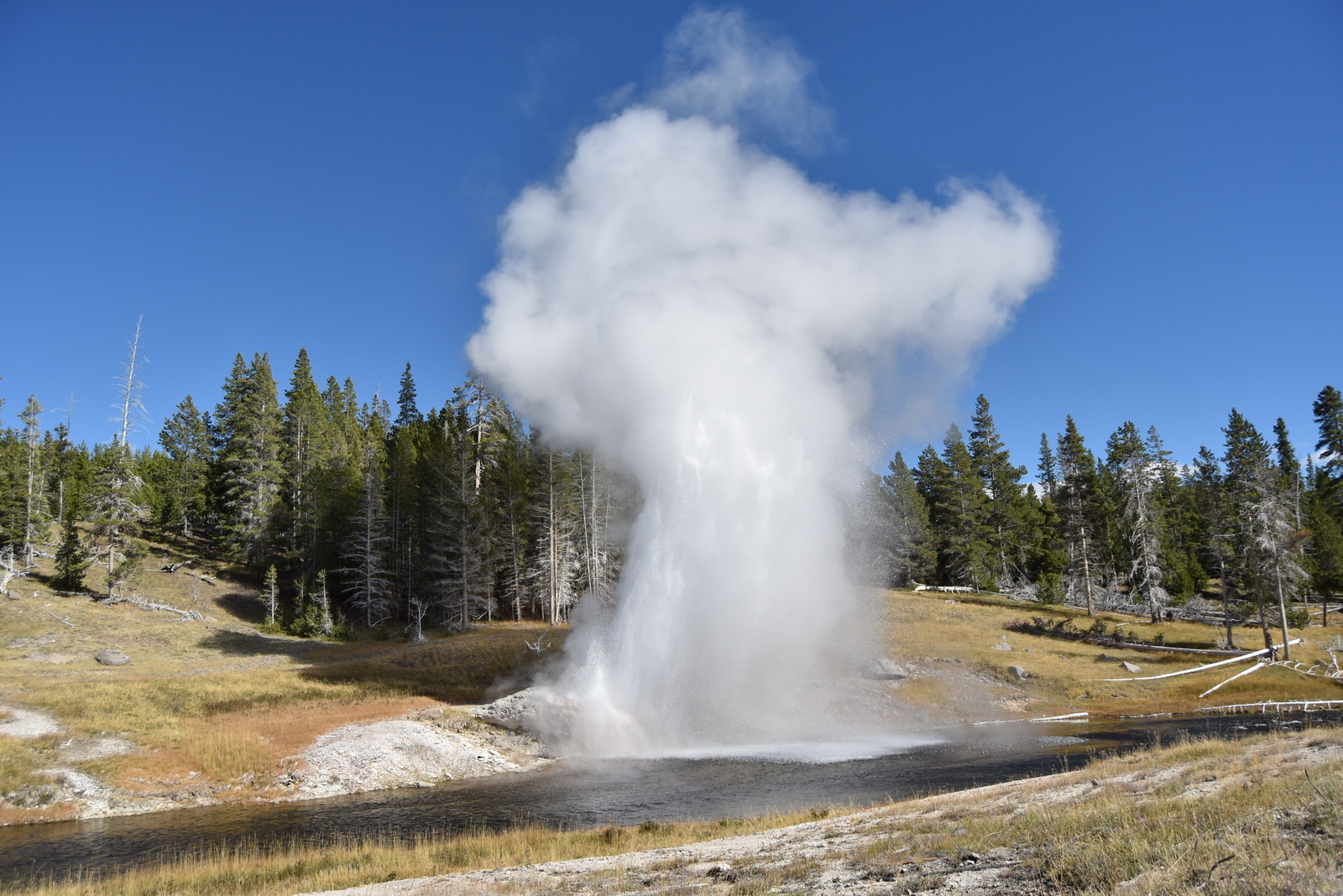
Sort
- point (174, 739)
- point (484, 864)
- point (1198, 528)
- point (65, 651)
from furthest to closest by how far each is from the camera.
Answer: point (1198, 528) → point (65, 651) → point (174, 739) → point (484, 864)

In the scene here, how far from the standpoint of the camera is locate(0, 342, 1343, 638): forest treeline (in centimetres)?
5122

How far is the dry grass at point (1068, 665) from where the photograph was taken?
35.9 metres

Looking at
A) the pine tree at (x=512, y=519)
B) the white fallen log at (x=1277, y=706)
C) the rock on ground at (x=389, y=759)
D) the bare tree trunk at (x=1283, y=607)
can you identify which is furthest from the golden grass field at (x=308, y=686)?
the pine tree at (x=512, y=519)

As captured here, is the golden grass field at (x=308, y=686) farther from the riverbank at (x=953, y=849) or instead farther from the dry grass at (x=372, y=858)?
the riverbank at (x=953, y=849)

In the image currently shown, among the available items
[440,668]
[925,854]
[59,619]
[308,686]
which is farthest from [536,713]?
[59,619]

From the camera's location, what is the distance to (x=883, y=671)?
38656 mm

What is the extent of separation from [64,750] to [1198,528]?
89908 mm

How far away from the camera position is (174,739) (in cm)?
2614

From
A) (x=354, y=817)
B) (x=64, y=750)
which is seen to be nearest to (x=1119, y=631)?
(x=354, y=817)

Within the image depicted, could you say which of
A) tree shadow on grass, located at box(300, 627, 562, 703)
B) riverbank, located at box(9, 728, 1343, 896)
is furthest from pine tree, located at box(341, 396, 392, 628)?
riverbank, located at box(9, 728, 1343, 896)

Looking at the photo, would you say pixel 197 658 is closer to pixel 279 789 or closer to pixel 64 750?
pixel 64 750

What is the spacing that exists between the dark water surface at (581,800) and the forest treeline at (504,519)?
21.0 meters

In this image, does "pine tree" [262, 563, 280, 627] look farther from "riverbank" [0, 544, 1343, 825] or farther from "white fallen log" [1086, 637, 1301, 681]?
"white fallen log" [1086, 637, 1301, 681]

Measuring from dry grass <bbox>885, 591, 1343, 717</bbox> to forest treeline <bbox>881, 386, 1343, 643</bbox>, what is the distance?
13.5 feet
